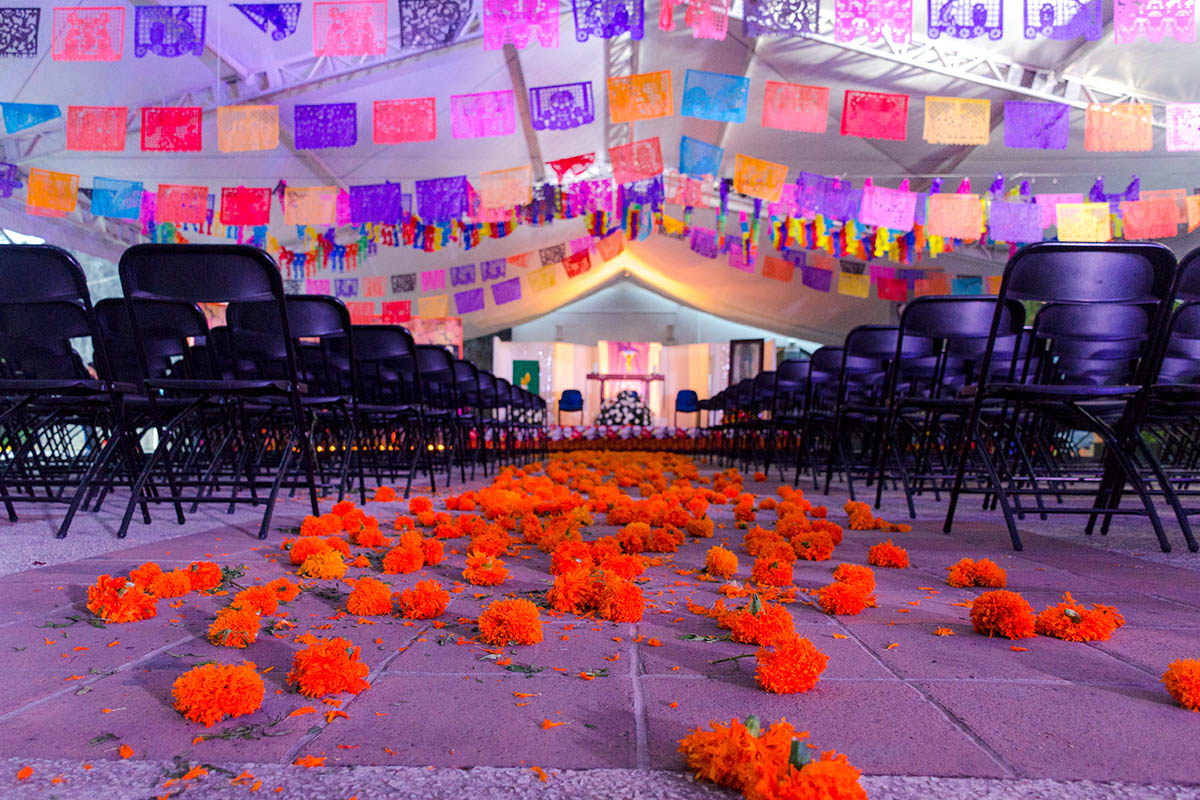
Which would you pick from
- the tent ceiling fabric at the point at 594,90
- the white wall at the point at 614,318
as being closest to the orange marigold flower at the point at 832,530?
the tent ceiling fabric at the point at 594,90

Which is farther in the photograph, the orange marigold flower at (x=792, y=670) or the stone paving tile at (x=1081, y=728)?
the orange marigold flower at (x=792, y=670)

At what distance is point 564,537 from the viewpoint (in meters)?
1.65

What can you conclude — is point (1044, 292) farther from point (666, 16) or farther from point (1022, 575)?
point (666, 16)

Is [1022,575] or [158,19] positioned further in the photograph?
[158,19]

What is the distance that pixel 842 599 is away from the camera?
116cm

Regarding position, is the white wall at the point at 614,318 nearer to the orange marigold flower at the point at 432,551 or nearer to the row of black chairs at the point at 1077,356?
the row of black chairs at the point at 1077,356

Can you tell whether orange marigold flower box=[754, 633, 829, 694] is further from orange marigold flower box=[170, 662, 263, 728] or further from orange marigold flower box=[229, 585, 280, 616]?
orange marigold flower box=[229, 585, 280, 616]

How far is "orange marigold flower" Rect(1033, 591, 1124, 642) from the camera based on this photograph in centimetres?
102

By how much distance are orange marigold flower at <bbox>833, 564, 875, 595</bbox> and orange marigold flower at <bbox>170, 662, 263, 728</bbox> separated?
3.11ft

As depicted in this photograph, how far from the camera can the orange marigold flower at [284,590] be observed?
3.86 feet

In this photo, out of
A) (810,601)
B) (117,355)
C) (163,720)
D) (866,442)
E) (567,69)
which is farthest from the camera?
(567,69)

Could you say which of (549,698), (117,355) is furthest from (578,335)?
(549,698)

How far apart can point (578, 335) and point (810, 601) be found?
18366mm

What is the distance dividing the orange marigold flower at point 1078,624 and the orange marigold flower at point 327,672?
987 mm
